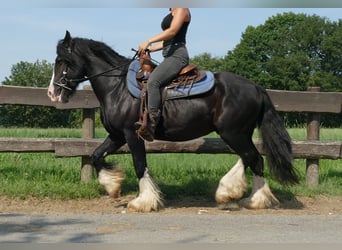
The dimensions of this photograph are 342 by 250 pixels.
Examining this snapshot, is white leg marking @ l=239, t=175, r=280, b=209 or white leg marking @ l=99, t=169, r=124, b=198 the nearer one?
white leg marking @ l=239, t=175, r=280, b=209

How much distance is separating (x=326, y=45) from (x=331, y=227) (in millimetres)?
71424

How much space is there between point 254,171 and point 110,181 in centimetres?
204

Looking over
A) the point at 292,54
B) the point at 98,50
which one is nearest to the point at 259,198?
the point at 98,50

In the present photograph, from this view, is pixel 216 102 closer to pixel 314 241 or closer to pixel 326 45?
pixel 314 241

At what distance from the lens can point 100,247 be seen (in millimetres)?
4633

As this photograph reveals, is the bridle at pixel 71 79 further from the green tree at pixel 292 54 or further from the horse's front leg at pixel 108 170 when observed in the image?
the green tree at pixel 292 54

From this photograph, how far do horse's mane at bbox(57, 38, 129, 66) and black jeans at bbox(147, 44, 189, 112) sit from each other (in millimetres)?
829

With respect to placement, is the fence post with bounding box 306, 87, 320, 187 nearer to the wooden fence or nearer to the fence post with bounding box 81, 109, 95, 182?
the wooden fence

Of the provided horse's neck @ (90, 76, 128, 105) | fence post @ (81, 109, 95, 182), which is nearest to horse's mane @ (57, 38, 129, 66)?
horse's neck @ (90, 76, 128, 105)

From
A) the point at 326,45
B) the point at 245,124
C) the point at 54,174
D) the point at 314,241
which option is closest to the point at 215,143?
the point at 245,124

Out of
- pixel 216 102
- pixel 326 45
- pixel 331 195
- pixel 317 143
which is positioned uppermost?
pixel 326 45

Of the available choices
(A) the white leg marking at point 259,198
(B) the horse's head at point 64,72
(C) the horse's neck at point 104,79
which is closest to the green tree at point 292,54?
(A) the white leg marking at point 259,198

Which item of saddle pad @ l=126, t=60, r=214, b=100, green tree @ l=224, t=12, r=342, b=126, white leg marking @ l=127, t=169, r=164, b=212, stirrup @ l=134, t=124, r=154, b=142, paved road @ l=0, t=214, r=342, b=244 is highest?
green tree @ l=224, t=12, r=342, b=126

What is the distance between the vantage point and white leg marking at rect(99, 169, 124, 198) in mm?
7570
